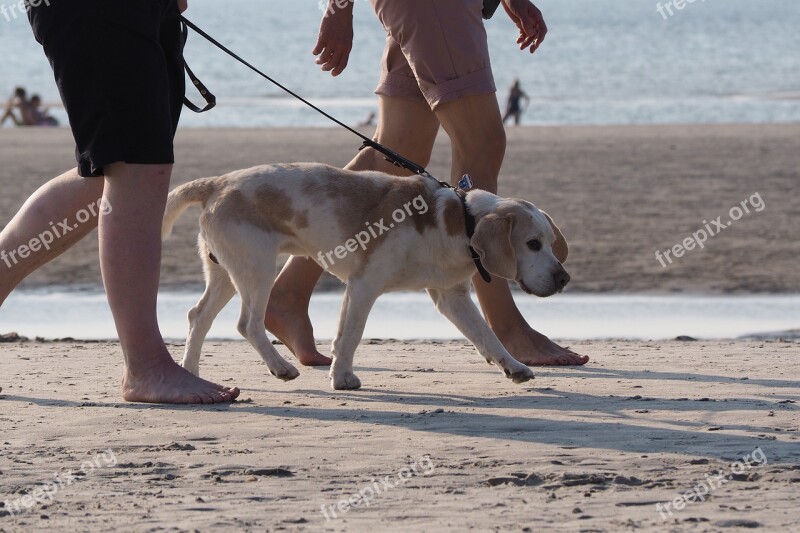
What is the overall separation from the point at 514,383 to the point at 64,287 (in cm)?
545

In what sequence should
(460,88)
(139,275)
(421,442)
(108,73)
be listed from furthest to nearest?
(460,88) < (139,275) < (108,73) < (421,442)

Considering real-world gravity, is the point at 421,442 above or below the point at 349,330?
below

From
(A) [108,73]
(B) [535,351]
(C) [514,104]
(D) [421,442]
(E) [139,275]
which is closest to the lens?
(D) [421,442]

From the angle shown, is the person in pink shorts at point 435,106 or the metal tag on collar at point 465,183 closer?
the metal tag on collar at point 465,183

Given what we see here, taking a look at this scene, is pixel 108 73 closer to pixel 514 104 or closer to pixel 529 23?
pixel 529 23

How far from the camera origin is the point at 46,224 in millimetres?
4945

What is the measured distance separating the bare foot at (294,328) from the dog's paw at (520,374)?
1.08m

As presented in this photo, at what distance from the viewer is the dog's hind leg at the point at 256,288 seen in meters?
5.11

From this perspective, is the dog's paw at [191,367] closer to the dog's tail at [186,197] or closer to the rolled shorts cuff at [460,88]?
the dog's tail at [186,197]

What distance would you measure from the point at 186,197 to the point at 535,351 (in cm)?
165

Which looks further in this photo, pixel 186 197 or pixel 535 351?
pixel 535 351

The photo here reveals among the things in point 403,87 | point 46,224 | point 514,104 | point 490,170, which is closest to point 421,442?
point 46,224

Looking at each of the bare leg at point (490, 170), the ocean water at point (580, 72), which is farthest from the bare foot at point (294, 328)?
the ocean water at point (580, 72)

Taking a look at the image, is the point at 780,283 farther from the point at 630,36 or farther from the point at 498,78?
the point at 630,36
